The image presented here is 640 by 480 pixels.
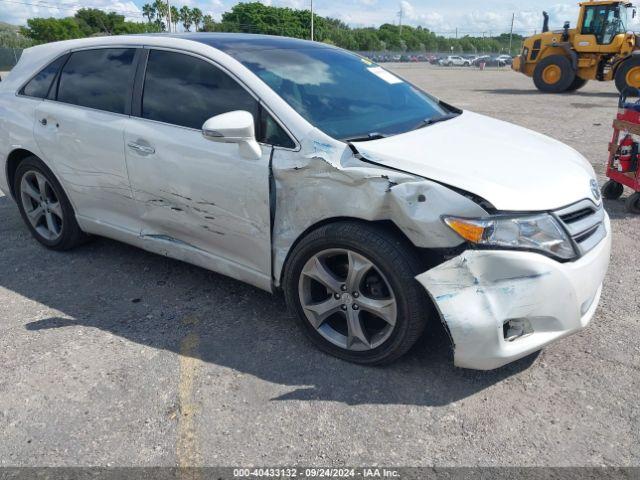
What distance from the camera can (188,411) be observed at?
8.55 feet

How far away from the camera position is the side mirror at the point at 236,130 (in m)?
2.80

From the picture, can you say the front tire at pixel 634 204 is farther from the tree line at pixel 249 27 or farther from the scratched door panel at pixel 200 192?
the tree line at pixel 249 27

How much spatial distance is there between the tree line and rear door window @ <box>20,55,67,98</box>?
68.9 metres

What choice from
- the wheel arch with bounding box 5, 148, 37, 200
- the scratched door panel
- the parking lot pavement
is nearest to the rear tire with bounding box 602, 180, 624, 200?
the parking lot pavement

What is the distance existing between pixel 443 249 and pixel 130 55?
8.58 feet

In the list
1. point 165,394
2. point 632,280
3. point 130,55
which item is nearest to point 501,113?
point 632,280

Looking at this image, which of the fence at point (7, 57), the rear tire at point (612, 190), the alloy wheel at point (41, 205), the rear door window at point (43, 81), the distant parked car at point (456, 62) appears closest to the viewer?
the rear door window at point (43, 81)

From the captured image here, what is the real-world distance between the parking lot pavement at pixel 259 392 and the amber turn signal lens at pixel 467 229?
Result: 68 cm

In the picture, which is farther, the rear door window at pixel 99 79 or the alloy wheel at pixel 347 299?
the rear door window at pixel 99 79

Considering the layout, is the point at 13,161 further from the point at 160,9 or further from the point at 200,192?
the point at 160,9

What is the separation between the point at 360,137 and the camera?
2875 mm

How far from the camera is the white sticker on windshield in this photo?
3770 millimetres

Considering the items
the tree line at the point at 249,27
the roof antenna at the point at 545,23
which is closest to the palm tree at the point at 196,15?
the tree line at the point at 249,27

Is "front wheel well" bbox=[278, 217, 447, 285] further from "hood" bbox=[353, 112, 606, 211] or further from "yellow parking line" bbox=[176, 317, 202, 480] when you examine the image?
"yellow parking line" bbox=[176, 317, 202, 480]
